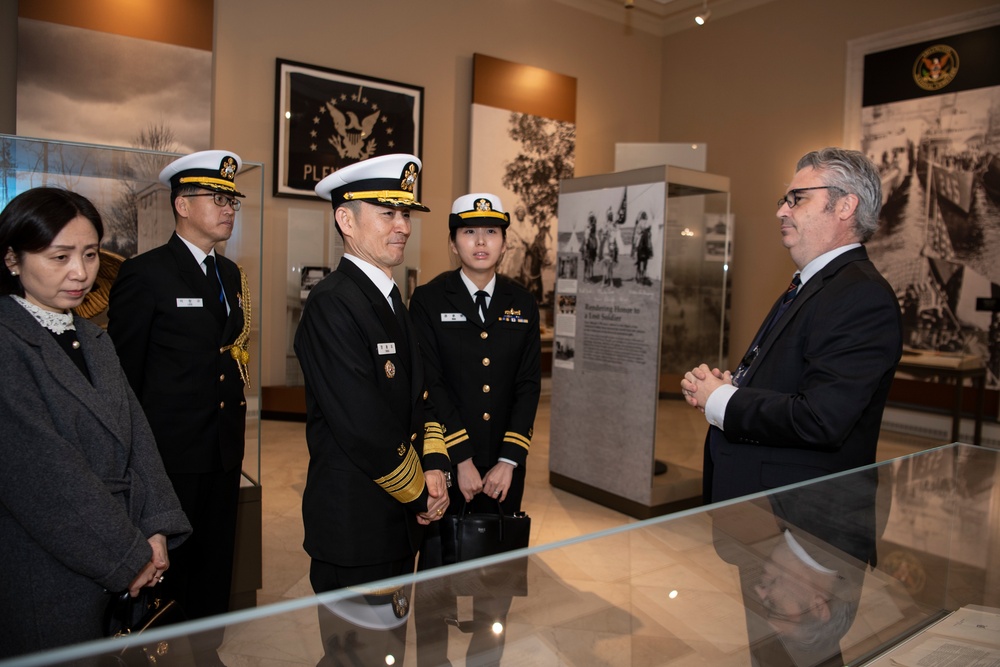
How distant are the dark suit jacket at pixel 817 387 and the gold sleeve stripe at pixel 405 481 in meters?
0.88

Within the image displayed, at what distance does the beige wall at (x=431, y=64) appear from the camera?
6.81 m

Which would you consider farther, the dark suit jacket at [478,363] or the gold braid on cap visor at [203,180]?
the dark suit jacket at [478,363]

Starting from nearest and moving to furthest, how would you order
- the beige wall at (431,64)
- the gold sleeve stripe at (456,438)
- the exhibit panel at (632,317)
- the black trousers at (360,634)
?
1. the black trousers at (360,634)
2. the gold sleeve stripe at (456,438)
3. the exhibit panel at (632,317)
4. the beige wall at (431,64)

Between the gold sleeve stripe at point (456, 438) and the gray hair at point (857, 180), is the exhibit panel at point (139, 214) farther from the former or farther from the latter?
the gray hair at point (857, 180)

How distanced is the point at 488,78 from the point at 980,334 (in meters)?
5.83

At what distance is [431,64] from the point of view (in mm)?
7961

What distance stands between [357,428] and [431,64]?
22.9 feet

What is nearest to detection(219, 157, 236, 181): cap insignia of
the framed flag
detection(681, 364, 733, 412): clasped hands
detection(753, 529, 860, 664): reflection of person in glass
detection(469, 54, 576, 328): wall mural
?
detection(681, 364, 733, 412): clasped hands

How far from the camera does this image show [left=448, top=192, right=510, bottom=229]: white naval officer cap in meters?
2.63

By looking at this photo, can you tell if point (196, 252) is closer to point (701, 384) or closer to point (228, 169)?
point (228, 169)

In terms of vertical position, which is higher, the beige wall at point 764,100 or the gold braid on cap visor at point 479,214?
the beige wall at point 764,100

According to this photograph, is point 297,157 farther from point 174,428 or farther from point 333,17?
point 174,428

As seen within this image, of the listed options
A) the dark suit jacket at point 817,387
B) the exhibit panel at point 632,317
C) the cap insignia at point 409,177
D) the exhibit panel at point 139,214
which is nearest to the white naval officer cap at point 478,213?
the cap insignia at point 409,177

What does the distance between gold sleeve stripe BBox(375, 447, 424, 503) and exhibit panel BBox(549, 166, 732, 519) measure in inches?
104
